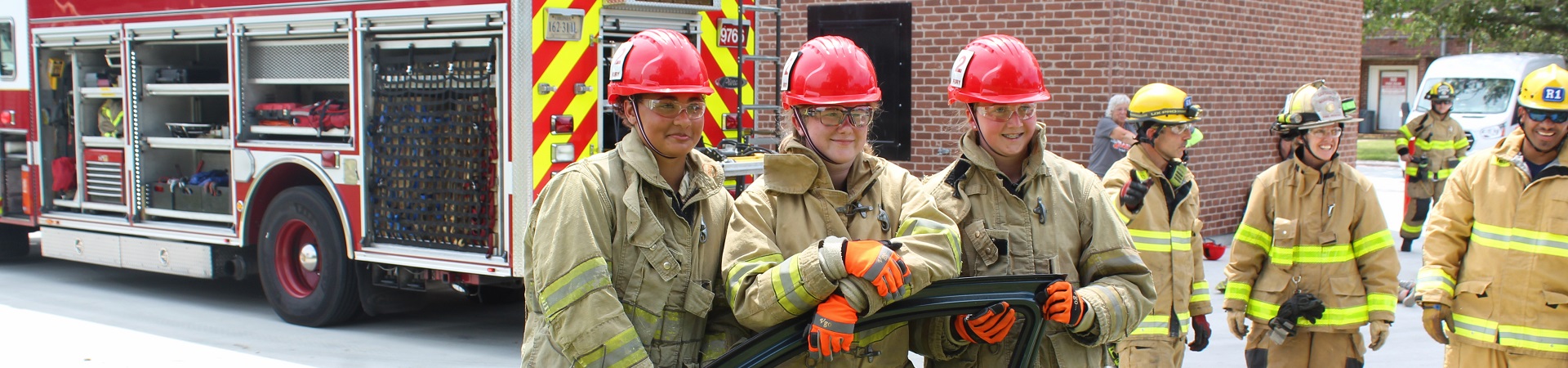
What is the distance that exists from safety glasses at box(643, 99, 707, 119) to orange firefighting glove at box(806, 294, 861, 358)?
0.72 metres

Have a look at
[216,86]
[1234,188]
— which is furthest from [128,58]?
[1234,188]

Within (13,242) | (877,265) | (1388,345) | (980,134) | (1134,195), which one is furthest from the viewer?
(13,242)

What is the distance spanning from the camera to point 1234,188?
41.5 feet

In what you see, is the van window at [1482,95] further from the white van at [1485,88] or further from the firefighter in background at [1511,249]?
the firefighter in background at [1511,249]

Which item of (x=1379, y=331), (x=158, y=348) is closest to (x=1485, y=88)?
(x=1379, y=331)

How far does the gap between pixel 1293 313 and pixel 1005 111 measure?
2.25 m

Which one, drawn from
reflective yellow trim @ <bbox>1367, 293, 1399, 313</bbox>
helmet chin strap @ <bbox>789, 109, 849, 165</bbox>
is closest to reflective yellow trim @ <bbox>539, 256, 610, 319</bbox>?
helmet chin strap @ <bbox>789, 109, 849, 165</bbox>

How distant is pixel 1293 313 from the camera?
4859 mm

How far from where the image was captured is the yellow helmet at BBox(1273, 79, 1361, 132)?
4.90m

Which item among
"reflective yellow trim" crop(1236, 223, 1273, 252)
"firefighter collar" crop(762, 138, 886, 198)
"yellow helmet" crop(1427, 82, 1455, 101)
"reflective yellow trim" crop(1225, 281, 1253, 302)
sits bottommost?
"reflective yellow trim" crop(1225, 281, 1253, 302)

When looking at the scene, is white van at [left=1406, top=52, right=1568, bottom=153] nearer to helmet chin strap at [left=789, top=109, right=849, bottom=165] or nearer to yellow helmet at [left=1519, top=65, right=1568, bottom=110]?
yellow helmet at [left=1519, top=65, right=1568, bottom=110]

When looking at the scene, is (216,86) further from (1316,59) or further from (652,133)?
(1316,59)

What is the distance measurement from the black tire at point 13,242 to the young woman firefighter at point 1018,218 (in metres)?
10.7

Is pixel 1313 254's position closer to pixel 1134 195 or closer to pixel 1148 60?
pixel 1134 195
